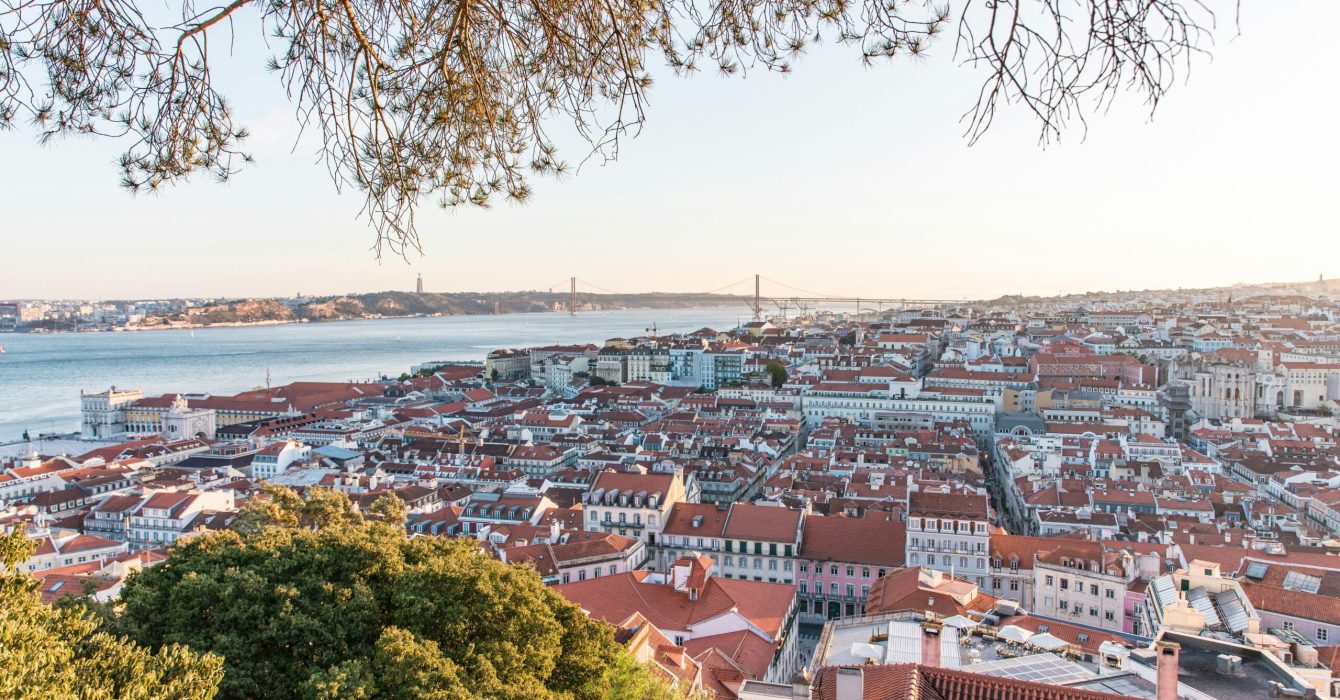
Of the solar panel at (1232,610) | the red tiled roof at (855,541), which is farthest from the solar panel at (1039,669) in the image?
the red tiled roof at (855,541)

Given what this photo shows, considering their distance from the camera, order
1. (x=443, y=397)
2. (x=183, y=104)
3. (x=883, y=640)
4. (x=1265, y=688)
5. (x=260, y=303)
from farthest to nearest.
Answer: (x=260, y=303) < (x=443, y=397) < (x=883, y=640) < (x=1265, y=688) < (x=183, y=104)

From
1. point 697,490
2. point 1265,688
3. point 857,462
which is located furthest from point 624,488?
point 1265,688

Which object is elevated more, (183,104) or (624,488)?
(183,104)

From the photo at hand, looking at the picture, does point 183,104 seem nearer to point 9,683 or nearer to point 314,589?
point 9,683

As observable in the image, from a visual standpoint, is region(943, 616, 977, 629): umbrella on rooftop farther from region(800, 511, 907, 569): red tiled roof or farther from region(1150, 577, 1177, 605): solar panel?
region(800, 511, 907, 569): red tiled roof

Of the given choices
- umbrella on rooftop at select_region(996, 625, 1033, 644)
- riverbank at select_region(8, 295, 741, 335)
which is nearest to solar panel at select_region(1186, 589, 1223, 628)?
umbrella on rooftop at select_region(996, 625, 1033, 644)
